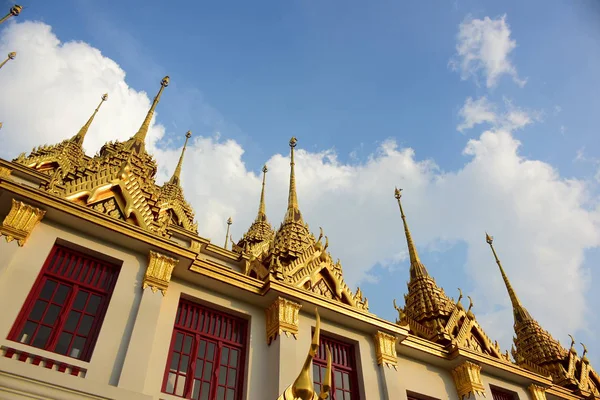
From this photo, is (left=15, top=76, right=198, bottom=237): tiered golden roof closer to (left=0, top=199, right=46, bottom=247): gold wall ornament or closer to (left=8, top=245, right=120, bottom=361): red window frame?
(left=0, top=199, right=46, bottom=247): gold wall ornament

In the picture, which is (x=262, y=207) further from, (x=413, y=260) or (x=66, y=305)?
(x=66, y=305)

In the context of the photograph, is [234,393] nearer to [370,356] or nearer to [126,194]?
[370,356]

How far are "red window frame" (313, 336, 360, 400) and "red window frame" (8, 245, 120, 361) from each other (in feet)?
17.4

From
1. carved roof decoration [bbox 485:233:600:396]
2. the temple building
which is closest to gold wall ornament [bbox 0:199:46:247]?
the temple building

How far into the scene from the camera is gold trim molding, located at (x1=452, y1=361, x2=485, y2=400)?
47.5 ft

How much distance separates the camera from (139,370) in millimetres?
9305

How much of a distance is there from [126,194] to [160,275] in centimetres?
286

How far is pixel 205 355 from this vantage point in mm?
11055

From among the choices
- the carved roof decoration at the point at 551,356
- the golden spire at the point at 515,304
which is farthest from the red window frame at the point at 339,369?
the golden spire at the point at 515,304

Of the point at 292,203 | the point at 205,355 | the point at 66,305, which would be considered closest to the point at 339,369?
the point at 205,355

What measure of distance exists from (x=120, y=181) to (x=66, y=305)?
403cm

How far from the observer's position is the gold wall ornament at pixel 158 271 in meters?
10.8

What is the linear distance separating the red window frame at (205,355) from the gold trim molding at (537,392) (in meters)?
10.3

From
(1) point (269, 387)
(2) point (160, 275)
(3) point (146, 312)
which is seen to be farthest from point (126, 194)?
(1) point (269, 387)
